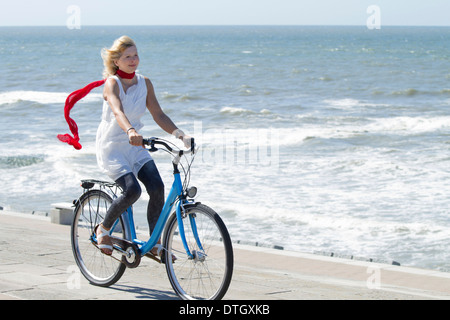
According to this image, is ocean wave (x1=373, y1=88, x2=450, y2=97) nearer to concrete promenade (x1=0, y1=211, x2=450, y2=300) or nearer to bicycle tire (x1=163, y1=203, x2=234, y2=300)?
concrete promenade (x1=0, y1=211, x2=450, y2=300)

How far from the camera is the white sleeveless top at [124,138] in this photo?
4898 mm

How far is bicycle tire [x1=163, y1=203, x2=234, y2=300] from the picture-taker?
450cm

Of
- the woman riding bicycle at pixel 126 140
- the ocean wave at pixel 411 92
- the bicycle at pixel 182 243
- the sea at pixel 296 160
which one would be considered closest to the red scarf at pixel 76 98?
the woman riding bicycle at pixel 126 140

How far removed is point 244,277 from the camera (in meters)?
5.87

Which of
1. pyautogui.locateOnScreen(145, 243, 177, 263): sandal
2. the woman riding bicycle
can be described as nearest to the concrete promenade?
pyautogui.locateOnScreen(145, 243, 177, 263): sandal

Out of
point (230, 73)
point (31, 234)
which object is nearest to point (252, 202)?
point (31, 234)

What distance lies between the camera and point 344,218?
11773 millimetres

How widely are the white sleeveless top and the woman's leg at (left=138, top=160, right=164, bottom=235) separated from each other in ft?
0.16

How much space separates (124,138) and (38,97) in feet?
115

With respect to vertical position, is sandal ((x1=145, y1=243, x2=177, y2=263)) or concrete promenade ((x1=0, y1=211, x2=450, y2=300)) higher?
sandal ((x1=145, y1=243, x2=177, y2=263))

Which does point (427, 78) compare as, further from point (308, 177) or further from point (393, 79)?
point (308, 177)

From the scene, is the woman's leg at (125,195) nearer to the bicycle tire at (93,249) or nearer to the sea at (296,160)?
the bicycle tire at (93,249)

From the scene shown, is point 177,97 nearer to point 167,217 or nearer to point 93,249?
point 93,249

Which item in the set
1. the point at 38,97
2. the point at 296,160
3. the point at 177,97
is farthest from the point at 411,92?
the point at 296,160
